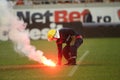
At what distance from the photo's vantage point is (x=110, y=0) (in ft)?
150

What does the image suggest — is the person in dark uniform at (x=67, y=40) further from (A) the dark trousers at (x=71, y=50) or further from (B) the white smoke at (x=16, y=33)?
(B) the white smoke at (x=16, y=33)

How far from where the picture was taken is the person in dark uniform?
1927 cm

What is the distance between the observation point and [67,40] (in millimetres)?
19719

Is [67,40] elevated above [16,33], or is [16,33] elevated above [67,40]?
[67,40]

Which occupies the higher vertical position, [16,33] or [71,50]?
[16,33]

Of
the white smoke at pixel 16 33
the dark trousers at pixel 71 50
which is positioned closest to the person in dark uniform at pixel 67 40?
the dark trousers at pixel 71 50

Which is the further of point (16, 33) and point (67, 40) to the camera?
point (16, 33)

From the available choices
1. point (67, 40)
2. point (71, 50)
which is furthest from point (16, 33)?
point (71, 50)

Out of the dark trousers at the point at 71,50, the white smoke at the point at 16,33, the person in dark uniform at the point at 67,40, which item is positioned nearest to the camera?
the person in dark uniform at the point at 67,40

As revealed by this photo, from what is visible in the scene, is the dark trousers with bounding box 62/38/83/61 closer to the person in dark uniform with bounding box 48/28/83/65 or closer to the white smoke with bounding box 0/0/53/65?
the person in dark uniform with bounding box 48/28/83/65

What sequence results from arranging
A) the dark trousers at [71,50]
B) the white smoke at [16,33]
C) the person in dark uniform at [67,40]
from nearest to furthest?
the person in dark uniform at [67,40], the dark trousers at [71,50], the white smoke at [16,33]

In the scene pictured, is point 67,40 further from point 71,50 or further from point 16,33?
point 16,33

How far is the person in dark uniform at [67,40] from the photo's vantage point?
19.3 m

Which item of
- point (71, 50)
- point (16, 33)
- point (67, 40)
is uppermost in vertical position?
point (67, 40)
